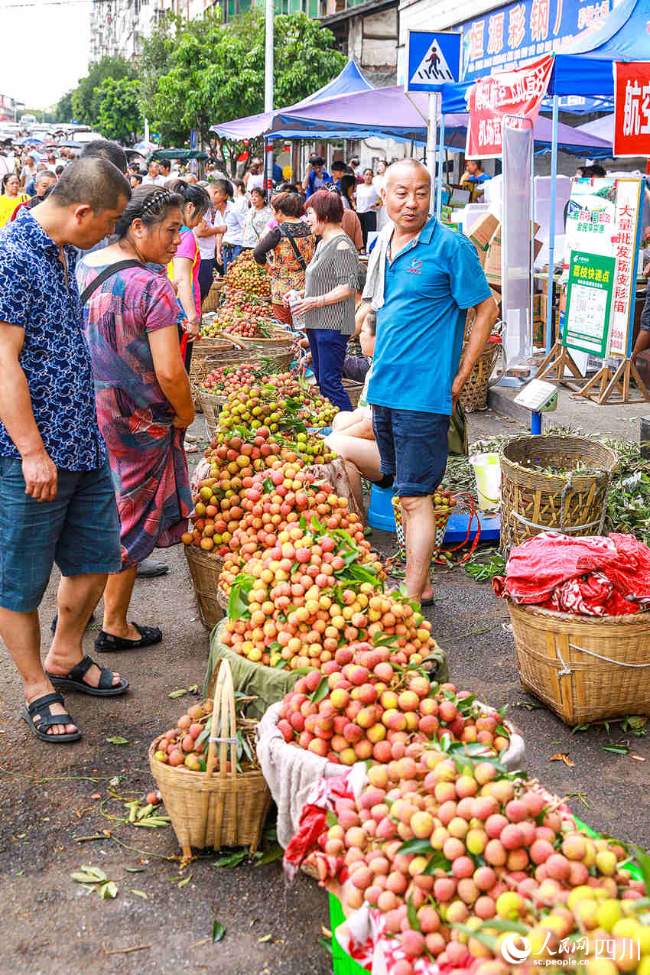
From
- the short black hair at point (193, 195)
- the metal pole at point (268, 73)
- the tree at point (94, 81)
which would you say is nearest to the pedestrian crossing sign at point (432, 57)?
the short black hair at point (193, 195)

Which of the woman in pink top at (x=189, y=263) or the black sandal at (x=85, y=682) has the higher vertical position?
the woman in pink top at (x=189, y=263)

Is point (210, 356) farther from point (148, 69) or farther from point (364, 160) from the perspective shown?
point (148, 69)

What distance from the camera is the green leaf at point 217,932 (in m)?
2.85

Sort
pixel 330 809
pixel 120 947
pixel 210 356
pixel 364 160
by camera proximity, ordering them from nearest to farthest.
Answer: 1. pixel 330 809
2. pixel 120 947
3. pixel 210 356
4. pixel 364 160

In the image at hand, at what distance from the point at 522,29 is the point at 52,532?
18.1 meters

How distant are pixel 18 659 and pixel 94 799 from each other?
2.23 ft

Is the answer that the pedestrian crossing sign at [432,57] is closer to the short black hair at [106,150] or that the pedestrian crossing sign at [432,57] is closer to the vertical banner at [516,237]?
the vertical banner at [516,237]

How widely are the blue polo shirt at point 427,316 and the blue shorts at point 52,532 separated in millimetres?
1542

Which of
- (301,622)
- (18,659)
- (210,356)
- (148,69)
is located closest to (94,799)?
(18,659)

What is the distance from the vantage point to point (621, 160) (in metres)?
18.6

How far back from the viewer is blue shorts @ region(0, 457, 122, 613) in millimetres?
3641

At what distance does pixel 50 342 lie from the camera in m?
3.59

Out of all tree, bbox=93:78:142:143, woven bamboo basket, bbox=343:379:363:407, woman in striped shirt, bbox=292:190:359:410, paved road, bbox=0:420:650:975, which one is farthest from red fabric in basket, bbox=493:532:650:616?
tree, bbox=93:78:142:143

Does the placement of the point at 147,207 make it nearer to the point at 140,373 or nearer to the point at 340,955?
the point at 140,373
